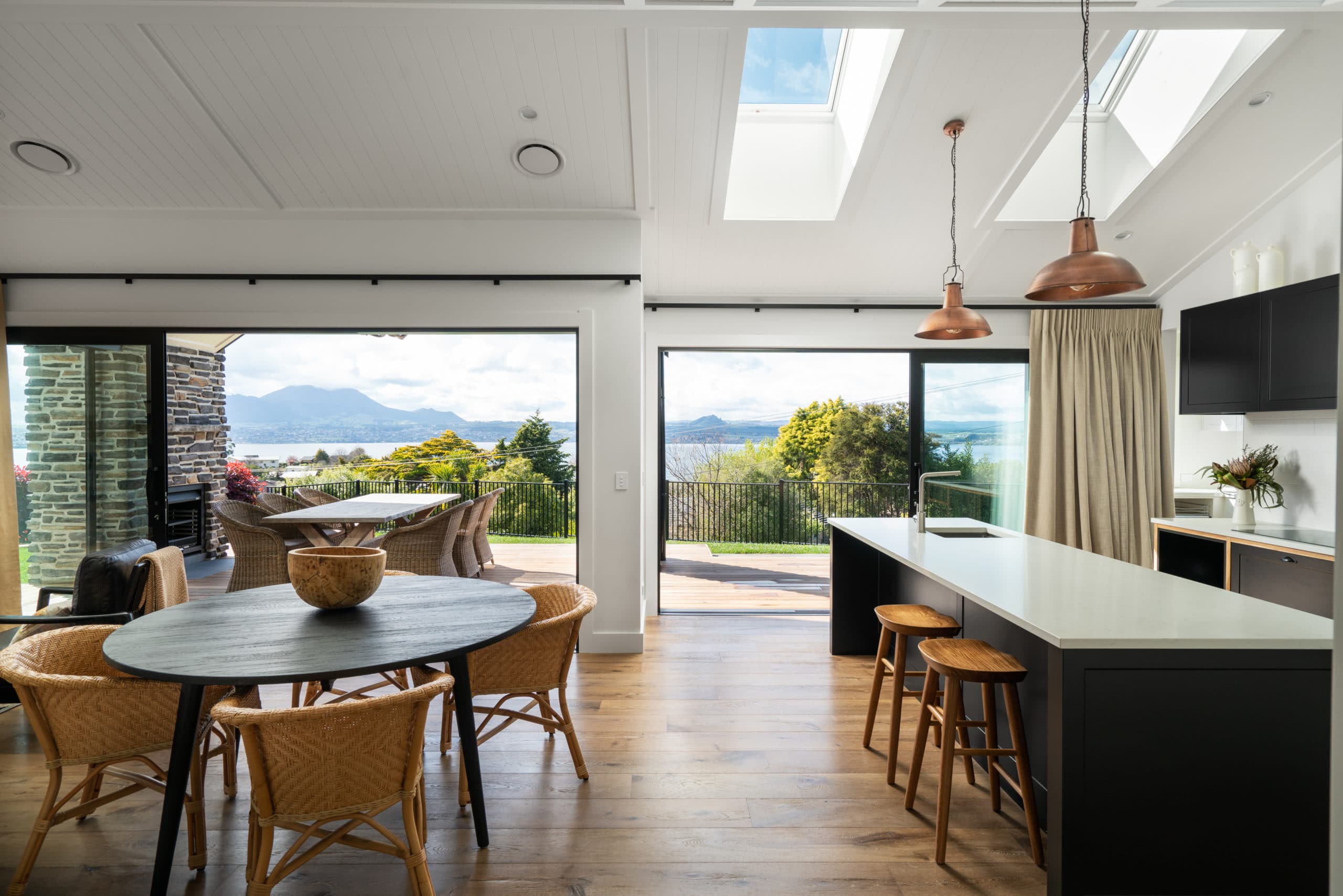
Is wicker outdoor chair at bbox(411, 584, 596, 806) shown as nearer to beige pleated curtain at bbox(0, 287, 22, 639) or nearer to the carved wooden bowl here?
the carved wooden bowl

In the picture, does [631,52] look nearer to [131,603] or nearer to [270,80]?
[270,80]

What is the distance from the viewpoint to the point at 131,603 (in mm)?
2691

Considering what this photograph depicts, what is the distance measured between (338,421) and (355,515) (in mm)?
5455

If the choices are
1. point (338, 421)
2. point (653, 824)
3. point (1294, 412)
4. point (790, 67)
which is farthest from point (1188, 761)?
point (338, 421)

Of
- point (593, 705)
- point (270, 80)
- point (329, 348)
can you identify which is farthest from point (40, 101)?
point (329, 348)

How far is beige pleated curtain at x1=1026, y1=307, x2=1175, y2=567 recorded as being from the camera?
482 centimetres

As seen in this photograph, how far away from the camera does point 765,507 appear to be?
8.77m

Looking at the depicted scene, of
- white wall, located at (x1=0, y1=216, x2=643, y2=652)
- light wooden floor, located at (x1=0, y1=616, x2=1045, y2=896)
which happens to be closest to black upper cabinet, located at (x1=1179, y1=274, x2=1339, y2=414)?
light wooden floor, located at (x1=0, y1=616, x2=1045, y2=896)

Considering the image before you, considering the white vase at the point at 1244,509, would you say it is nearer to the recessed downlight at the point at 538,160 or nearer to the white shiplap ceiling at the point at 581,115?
the white shiplap ceiling at the point at 581,115

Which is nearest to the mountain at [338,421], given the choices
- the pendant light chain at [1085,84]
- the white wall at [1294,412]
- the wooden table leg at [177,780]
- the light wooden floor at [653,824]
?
the light wooden floor at [653,824]

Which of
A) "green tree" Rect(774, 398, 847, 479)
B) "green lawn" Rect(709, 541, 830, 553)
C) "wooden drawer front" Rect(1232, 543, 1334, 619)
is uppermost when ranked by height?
"green tree" Rect(774, 398, 847, 479)

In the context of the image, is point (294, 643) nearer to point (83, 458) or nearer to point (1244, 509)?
point (83, 458)

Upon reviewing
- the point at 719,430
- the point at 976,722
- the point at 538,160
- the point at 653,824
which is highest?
the point at 538,160

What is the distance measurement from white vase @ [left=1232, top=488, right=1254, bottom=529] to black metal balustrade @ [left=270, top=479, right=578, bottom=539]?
6.39m
